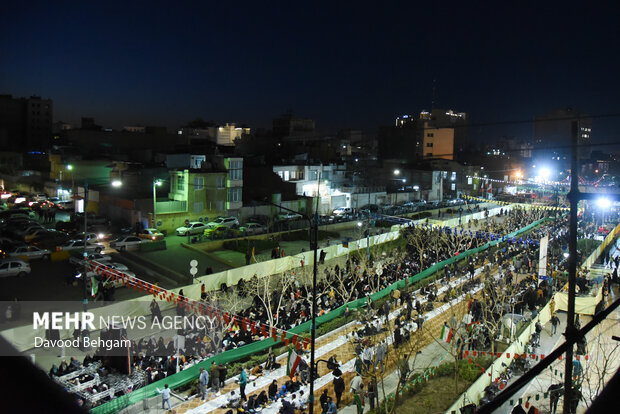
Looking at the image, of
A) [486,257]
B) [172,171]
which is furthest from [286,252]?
[486,257]

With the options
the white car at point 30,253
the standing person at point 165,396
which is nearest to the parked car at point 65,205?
the white car at point 30,253

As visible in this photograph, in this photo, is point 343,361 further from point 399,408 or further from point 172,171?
point 172,171

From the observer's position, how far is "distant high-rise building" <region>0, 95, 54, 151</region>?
2726 inches

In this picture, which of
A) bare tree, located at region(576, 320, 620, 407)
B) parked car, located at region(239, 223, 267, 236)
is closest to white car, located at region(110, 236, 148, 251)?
parked car, located at region(239, 223, 267, 236)

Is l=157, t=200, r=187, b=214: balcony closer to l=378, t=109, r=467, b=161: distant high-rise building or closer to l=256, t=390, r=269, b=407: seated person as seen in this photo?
l=256, t=390, r=269, b=407: seated person

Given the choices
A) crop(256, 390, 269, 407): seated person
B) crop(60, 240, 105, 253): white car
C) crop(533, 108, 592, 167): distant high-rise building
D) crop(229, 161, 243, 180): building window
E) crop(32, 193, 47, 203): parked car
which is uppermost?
crop(533, 108, 592, 167): distant high-rise building

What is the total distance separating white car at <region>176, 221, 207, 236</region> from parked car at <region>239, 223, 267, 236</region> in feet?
9.02

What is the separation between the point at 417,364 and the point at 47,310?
1424 centimetres

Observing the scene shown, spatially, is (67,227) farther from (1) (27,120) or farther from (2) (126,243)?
(1) (27,120)

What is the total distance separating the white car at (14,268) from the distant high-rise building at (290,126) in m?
54.7

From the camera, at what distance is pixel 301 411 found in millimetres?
12539

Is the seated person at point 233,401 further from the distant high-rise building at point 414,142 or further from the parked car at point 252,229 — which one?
the distant high-rise building at point 414,142

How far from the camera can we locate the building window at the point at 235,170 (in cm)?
3724

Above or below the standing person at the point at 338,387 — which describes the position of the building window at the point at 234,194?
above
